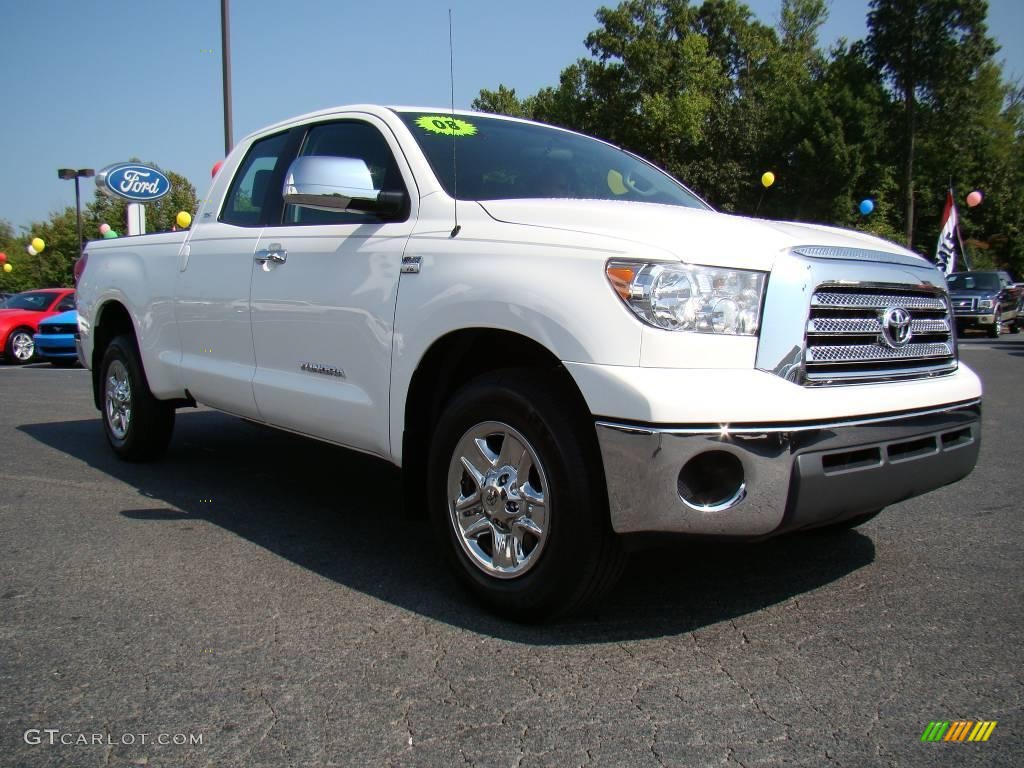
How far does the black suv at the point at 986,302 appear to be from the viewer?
2355 cm

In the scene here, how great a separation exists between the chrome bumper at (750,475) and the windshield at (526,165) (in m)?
1.39

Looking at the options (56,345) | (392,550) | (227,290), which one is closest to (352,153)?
(227,290)

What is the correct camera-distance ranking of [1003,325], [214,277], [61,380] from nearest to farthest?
[214,277], [61,380], [1003,325]

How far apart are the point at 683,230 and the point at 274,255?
81.6 inches

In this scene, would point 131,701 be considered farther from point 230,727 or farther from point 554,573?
point 554,573

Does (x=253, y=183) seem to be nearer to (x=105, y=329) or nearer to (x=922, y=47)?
(x=105, y=329)

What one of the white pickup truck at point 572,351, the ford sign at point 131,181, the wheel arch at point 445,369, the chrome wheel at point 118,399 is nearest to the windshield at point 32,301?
the ford sign at point 131,181

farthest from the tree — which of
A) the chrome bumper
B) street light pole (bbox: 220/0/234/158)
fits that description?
the chrome bumper

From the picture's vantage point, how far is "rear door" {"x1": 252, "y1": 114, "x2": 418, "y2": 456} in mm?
3516

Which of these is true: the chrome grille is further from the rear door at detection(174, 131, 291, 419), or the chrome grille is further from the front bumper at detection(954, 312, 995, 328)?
the front bumper at detection(954, 312, 995, 328)

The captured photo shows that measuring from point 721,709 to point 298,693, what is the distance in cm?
119

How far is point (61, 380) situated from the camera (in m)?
12.3

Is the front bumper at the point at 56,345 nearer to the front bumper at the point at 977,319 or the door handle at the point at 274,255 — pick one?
the door handle at the point at 274,255

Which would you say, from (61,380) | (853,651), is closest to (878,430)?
(853,651)
